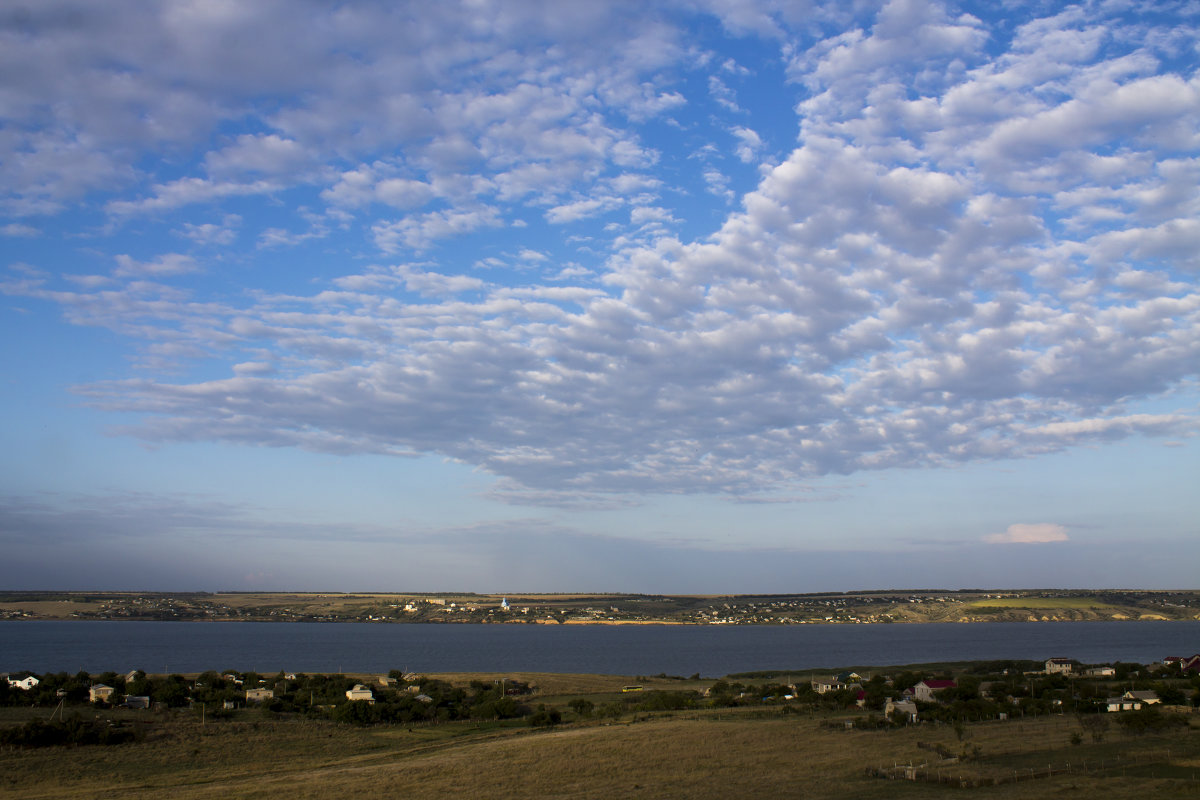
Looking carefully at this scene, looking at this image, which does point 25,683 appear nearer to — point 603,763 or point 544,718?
point 544,718

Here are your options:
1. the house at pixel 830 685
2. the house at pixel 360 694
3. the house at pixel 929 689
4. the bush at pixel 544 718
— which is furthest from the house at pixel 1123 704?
the house at pixel 360 694

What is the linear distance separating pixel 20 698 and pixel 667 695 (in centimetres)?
4125

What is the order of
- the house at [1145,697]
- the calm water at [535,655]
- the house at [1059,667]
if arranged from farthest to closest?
the calm water at [535,655] → the house at [1059,667] → the house at [1145,697]

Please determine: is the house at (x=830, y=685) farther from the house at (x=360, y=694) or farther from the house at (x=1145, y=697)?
the house at (x=360, y=694)

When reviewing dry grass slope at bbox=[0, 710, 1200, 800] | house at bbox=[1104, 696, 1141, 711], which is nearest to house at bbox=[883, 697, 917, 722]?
dry grass slope at bbox=[0, 710, 1200, 800]

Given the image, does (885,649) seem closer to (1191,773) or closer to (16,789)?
(1191,773)

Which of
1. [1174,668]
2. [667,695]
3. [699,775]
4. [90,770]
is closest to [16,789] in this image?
[90,770]

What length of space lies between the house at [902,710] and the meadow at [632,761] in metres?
1.63

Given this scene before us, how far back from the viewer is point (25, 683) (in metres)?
56.1

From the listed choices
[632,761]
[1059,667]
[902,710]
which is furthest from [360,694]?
[1059,667]

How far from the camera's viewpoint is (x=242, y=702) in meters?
52.8

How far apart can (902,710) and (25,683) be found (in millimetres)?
57835

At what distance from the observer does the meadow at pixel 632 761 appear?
928 inches

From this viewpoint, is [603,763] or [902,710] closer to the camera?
[603,763]
